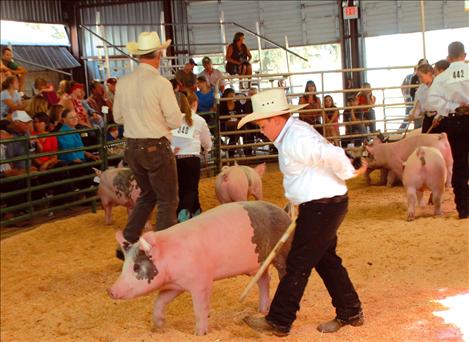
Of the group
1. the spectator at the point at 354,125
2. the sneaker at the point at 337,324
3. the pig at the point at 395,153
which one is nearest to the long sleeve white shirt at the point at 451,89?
the pig at the point at 395,153

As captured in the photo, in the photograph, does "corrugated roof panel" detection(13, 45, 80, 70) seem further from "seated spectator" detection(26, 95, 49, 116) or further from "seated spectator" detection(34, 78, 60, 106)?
"seated spectator" detection(26, 95, 49, 116)

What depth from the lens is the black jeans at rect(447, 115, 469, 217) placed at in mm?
7188

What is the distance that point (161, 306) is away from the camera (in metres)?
4.54

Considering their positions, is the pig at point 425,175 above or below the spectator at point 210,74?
below

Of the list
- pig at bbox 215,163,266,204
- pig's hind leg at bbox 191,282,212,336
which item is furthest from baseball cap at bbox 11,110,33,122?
pig's hind leg at bbox 191,282,212,336

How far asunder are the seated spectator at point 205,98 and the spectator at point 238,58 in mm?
1994

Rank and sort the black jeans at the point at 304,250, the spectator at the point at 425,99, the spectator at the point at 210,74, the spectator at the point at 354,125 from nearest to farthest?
the black jeans at the point at 304,250 → the spectator at the point at 425,99 → the spectator at the point at 210,74 → the spectator at the point at 354,125

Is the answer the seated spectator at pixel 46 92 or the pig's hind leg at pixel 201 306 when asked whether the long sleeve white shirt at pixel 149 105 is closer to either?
the pig's hind leg at pixel 201 306

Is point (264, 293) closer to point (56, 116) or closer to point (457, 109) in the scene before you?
point (457, 109)

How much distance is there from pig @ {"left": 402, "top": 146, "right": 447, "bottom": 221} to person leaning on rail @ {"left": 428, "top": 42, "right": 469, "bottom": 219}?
22 cm

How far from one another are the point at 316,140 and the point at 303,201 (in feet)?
1.19

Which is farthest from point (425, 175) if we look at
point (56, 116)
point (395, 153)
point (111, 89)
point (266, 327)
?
point (111, 89)

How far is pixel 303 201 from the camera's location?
4012 millimetres

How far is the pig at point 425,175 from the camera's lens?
7.50 meters
